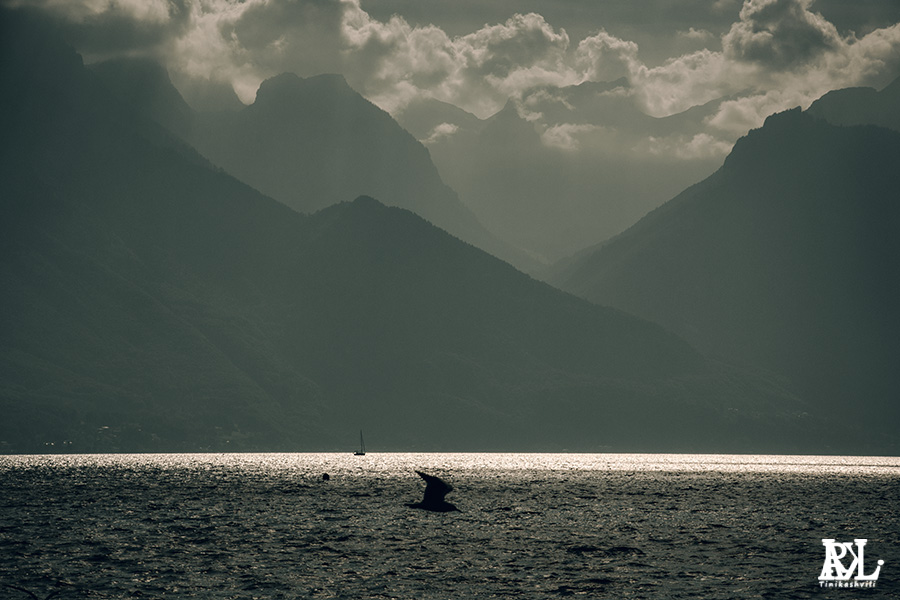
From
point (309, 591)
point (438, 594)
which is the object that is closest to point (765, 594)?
point (438, 594)

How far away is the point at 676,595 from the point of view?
71.4 meters

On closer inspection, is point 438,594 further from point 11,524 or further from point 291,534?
point 11,524

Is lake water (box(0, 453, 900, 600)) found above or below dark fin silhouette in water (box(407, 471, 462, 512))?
below

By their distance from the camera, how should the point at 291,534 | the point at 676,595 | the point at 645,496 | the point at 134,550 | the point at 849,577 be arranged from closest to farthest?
the point at 676,595
the point at 849,577
the point at 134,550
the point at 291,534
the point at 645,496

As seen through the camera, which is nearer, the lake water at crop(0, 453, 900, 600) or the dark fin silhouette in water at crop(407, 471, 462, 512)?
the lake water at crop(0, 453, 900, 600)

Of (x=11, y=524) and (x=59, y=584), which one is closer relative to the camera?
(x=59, y=584)

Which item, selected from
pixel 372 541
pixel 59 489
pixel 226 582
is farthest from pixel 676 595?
pixel 59 489

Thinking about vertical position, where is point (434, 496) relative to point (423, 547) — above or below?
above

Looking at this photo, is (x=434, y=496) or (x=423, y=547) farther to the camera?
(x=434, y=496)

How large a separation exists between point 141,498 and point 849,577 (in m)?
115

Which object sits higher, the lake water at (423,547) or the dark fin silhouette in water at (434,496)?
the dark fin silhouette in water at (434,496)

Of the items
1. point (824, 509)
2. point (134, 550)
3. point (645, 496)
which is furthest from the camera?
point (645, 496)

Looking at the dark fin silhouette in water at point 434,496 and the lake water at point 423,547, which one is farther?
the dark fin silhouette in water at point 434,496

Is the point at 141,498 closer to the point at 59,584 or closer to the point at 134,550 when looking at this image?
the point at 134,550
